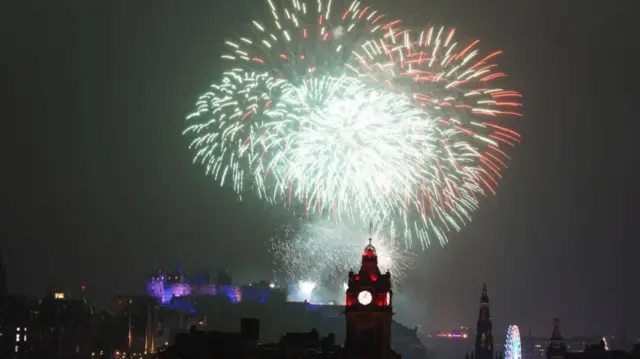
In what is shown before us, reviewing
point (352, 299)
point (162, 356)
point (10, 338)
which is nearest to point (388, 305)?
point (352, 299)

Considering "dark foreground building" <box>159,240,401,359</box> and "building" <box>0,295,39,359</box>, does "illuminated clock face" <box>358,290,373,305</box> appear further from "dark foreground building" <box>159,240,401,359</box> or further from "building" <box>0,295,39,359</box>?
"building" <box>0,295,39,359</box>

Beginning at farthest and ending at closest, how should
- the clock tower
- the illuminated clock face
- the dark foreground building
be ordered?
the illuminated clock face → the clock tower → the dark foreground building

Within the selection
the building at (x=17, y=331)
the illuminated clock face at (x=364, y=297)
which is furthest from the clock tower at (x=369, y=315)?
the building at (x=17, y=331)

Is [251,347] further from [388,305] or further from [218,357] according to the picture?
[388,305]

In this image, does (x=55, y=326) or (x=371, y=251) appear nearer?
(x=371, y=251)

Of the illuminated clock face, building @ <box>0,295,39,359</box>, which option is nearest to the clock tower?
the illuminated clock face

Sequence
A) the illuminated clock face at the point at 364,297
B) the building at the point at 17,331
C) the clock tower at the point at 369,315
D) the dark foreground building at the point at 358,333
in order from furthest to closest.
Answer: the building at the point at 17,331
the illuminated clock face at the point at 364,297
the clock tower at the point at 369,315
the dark foreground building at the point at 358,333

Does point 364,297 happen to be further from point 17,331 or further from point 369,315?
point 17,331

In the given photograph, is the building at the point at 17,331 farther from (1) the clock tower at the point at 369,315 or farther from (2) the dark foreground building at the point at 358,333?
(1) the clock tower at the point at 369,315
